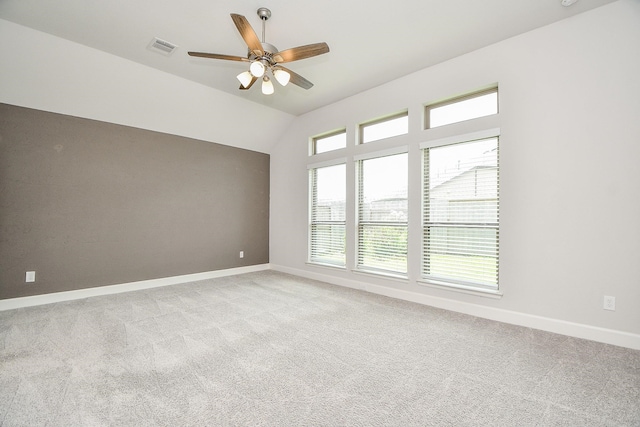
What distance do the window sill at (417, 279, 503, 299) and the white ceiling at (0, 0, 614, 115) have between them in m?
2.88

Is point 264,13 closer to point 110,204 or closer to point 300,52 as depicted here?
point 300,52

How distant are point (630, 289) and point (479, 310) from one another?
128cm

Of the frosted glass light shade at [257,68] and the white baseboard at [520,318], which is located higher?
the frosted glass light shade at [257,68]

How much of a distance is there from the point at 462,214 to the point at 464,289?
920 mm

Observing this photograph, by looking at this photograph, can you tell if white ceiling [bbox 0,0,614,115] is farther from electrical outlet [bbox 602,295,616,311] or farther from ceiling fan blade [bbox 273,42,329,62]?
electrical outlet [bbox 602,295,616,311]

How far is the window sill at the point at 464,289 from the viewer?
3.18m

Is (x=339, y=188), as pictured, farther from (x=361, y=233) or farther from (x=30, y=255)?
(x=30, y=255)

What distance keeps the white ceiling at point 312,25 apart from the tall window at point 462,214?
3.96 feet

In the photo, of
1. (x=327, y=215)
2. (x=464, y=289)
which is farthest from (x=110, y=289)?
(x=464, y=289)

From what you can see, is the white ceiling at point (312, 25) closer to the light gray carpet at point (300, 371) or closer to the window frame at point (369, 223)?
the window frame at point (369, 223)

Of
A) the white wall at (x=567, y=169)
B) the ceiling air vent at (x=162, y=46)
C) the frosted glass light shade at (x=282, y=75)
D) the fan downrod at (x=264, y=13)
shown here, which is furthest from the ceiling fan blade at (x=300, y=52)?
the white wall at (x=567, y=169)

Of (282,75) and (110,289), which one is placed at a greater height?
(282,75)

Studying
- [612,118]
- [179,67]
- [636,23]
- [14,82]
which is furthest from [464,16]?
[14,82]

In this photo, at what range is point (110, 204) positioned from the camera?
14.0 feet
